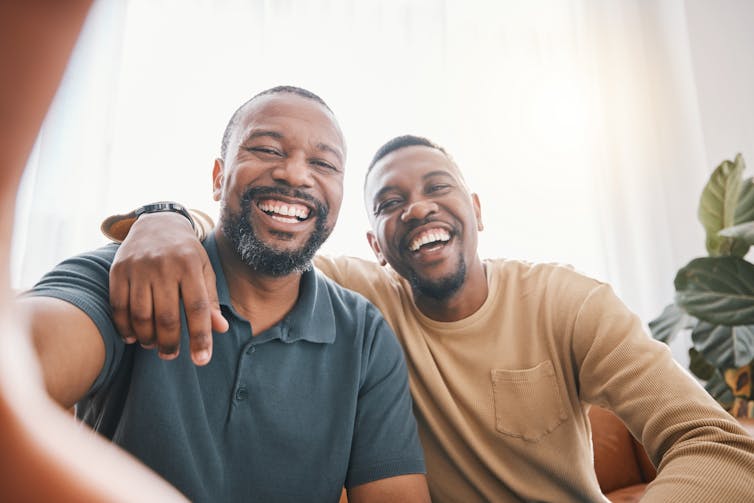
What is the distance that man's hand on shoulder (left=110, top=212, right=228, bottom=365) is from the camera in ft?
2.01

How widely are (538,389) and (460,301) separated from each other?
0.29m

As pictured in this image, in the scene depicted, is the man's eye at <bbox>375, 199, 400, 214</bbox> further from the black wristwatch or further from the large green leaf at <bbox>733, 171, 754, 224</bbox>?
the large green leaf at <bbox>733, 171, 754, 224</bbox>

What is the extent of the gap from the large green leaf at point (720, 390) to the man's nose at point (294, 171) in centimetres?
196

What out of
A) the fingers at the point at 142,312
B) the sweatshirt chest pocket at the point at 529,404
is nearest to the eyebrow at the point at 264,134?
the fingers at the point at 142,312

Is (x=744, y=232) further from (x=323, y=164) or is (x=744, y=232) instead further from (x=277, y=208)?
(x=277, y=208)

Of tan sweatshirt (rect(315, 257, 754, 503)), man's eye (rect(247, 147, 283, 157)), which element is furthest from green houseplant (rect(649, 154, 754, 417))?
man's eye (rect(247, 147, 283, 157))

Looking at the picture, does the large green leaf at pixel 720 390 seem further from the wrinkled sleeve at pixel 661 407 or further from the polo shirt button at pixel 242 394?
the polo shirt button at pixel 242 394

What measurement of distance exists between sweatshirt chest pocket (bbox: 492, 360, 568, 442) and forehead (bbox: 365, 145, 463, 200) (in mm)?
590

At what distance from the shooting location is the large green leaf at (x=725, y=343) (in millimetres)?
1745

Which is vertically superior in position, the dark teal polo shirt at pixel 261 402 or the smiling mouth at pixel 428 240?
the smiling mouth at pixel 428 240

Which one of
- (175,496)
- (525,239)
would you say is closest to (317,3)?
(525,239)

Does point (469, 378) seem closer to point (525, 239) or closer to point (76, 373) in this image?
point (76, 373)

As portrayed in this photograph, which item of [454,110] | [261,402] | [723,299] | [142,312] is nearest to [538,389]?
[261,402]

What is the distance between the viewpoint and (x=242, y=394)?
32.8 inches
